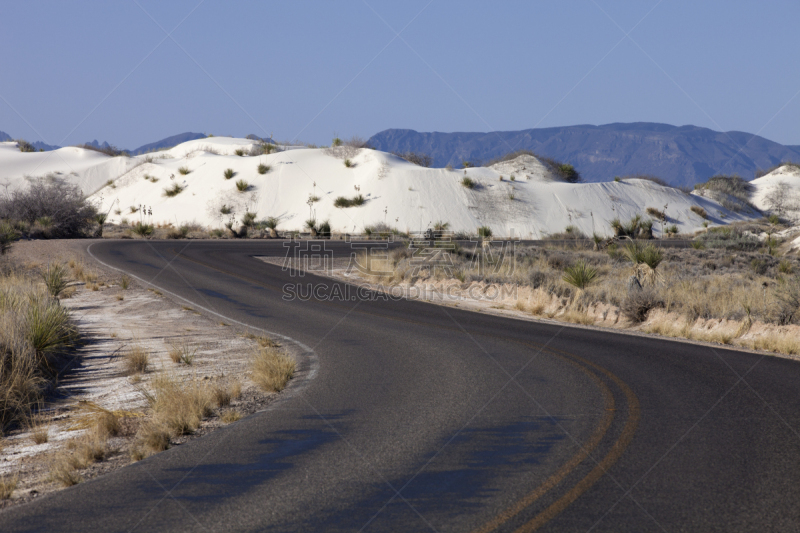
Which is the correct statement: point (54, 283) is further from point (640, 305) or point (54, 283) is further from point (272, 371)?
point (640, 305)

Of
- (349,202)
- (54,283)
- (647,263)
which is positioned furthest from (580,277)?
(349,202)

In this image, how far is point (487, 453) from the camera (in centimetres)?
550

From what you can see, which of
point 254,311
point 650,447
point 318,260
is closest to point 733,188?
point 318,260

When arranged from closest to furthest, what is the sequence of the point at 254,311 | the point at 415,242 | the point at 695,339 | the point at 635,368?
the point at 635,368
the point at 695,339
the point at 254,311
the point at 415,242

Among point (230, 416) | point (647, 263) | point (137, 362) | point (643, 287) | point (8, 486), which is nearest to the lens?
point (8, 486)

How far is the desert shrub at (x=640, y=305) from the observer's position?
14.9 m

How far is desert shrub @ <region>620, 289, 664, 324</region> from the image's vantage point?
14.9 meters

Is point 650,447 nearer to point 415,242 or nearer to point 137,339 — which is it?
point 137,339

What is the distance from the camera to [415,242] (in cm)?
3125

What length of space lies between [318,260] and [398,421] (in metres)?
22.8

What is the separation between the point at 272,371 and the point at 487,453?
4.09 m

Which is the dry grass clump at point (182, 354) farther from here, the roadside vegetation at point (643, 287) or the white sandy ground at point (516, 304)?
the roadside vegetation at point (643, 287)

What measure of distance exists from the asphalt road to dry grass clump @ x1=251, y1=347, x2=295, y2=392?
258 millimetres

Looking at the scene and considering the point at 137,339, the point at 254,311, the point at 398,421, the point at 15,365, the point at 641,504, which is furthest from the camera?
the point at 254,311
